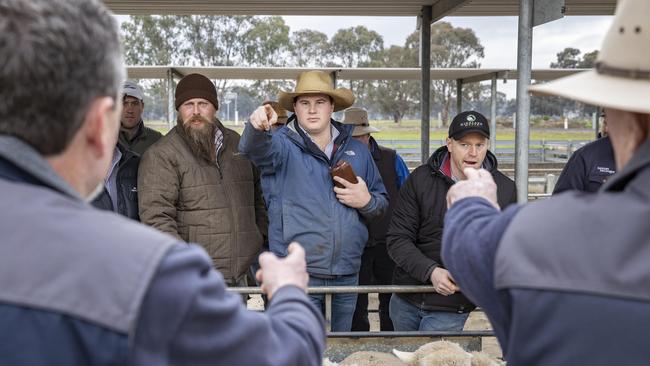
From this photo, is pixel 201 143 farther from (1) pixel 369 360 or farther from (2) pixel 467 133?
(1) pixel 369 360

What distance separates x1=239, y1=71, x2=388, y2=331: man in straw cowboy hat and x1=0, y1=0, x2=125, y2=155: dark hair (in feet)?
7.57

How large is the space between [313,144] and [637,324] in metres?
2.72

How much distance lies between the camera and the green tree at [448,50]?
1671 inches

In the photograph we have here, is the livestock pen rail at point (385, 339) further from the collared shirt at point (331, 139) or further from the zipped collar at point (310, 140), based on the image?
the collared shirt at point (331, 139)

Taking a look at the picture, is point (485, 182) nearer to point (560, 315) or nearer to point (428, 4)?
point (560, 315)

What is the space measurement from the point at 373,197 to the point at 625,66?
8.31 ft

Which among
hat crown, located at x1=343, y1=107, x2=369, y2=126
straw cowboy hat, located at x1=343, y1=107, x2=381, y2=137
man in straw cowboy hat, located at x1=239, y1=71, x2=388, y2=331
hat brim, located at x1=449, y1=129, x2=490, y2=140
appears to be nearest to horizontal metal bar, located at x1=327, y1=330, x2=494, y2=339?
man in straw cowboy hat, located at x1=239, y1=71, x2=388, y2=331

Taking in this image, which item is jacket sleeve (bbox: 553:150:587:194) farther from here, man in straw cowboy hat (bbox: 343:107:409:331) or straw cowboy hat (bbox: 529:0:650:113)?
straw cowboy hat (bbox: 529:0:650:113)

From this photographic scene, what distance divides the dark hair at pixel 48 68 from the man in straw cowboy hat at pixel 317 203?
231 cm

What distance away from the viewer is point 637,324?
1.19m

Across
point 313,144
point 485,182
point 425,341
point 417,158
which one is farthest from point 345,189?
point 417,158

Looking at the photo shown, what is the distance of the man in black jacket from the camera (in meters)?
3.56

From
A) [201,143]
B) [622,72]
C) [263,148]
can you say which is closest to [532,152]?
[201,143]

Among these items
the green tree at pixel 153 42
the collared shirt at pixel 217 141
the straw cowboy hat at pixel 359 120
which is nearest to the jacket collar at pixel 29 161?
the collared shirt at pixel 217 141
